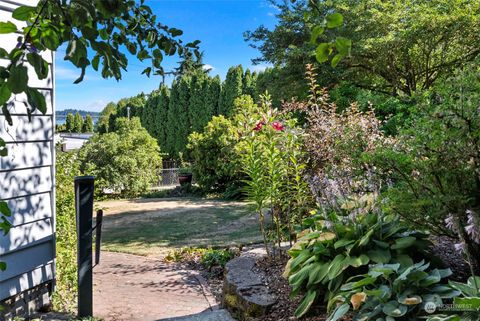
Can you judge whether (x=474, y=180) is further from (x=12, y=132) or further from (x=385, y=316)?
(x=12, y=132)

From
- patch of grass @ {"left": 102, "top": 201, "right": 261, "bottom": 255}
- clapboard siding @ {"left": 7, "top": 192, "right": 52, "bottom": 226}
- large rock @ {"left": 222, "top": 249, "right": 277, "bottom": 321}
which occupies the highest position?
clapboard siding @ {"left": 7, "top": 192, "right": 52, "bottom": 226}

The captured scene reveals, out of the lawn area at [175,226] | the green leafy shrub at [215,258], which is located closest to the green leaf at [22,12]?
the lawn area at [175,226]

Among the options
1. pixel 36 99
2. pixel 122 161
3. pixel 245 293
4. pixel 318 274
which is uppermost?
pixel 36 99

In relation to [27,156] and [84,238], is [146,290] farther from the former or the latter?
[27,156]

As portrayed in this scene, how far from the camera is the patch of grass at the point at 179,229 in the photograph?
19.9 feet

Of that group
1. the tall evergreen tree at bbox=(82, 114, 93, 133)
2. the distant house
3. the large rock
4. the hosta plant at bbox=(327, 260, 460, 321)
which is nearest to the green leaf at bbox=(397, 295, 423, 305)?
the hosta plant at bbox=(327, 260, 460, 321)

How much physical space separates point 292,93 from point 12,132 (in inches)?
284

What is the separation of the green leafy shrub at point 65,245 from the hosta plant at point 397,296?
2.48 meters

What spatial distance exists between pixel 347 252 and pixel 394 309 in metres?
0.61

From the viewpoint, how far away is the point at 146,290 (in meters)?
4.24

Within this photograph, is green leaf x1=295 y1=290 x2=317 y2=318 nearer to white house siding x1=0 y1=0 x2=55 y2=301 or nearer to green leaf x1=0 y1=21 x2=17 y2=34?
white house siding x1=0 y1=0 x2=55 y2=301

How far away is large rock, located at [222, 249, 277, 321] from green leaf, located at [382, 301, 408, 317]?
3.32 feet

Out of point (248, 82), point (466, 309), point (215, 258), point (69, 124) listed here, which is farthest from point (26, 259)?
point (69, 124)

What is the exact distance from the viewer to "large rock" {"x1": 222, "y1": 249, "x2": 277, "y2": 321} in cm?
282
